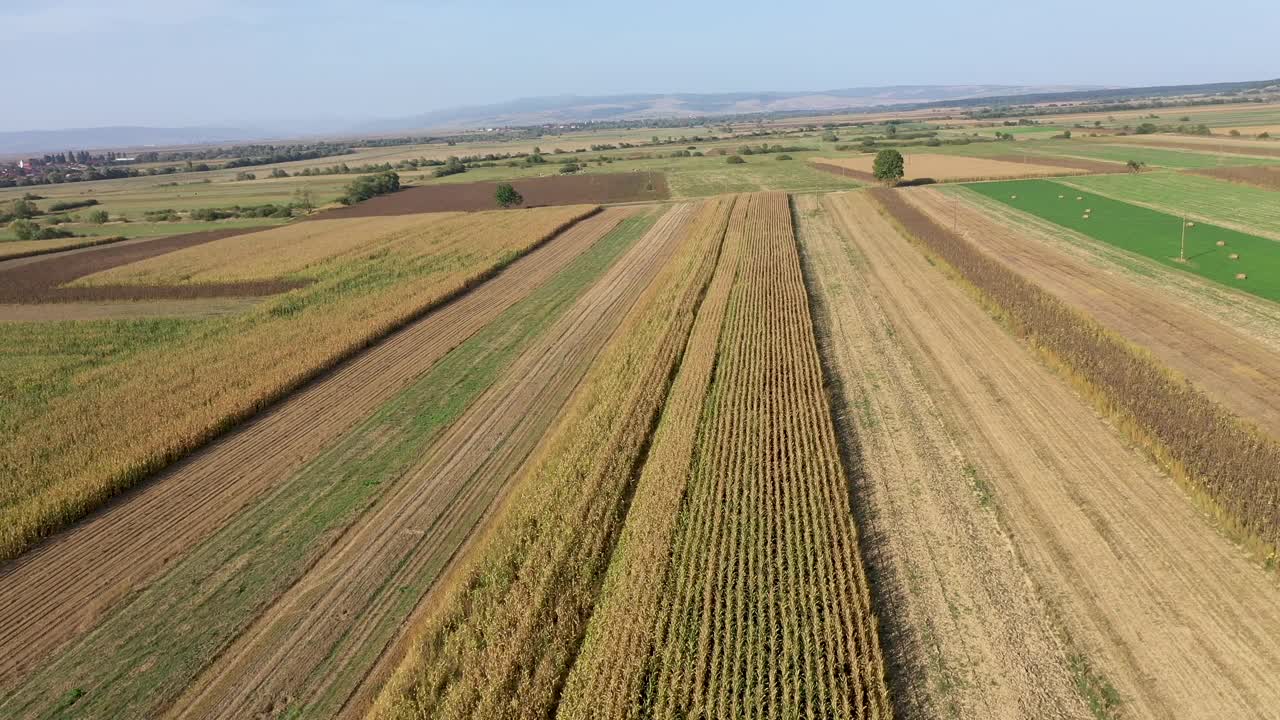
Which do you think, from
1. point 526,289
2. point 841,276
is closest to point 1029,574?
point 841,276

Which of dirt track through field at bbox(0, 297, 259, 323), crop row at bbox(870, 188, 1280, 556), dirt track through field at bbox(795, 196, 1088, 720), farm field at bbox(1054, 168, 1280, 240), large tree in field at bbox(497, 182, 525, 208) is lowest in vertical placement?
dirt track through field at bbox(795, 196, 1088, 720)

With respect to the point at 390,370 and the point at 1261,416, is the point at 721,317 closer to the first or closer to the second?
the point at 390,370

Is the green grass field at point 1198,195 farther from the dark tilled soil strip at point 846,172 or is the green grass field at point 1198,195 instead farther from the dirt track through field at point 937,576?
the dirt track through field at point 937,576

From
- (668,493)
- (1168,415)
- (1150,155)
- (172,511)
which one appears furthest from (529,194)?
(1168,415)

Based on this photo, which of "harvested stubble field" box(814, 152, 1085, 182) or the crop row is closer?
the crop row

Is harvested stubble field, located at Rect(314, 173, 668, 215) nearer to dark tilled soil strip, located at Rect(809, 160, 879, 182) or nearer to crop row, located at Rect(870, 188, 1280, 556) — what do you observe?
dark tilled soil strip, located at Rect(809, 160, 879, 182)

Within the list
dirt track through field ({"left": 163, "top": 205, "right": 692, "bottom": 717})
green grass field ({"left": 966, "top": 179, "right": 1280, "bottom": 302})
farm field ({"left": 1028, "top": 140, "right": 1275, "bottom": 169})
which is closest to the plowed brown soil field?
green grass field ({"left": 966, "top": 179, "right": 1280, "bottom": 302})
